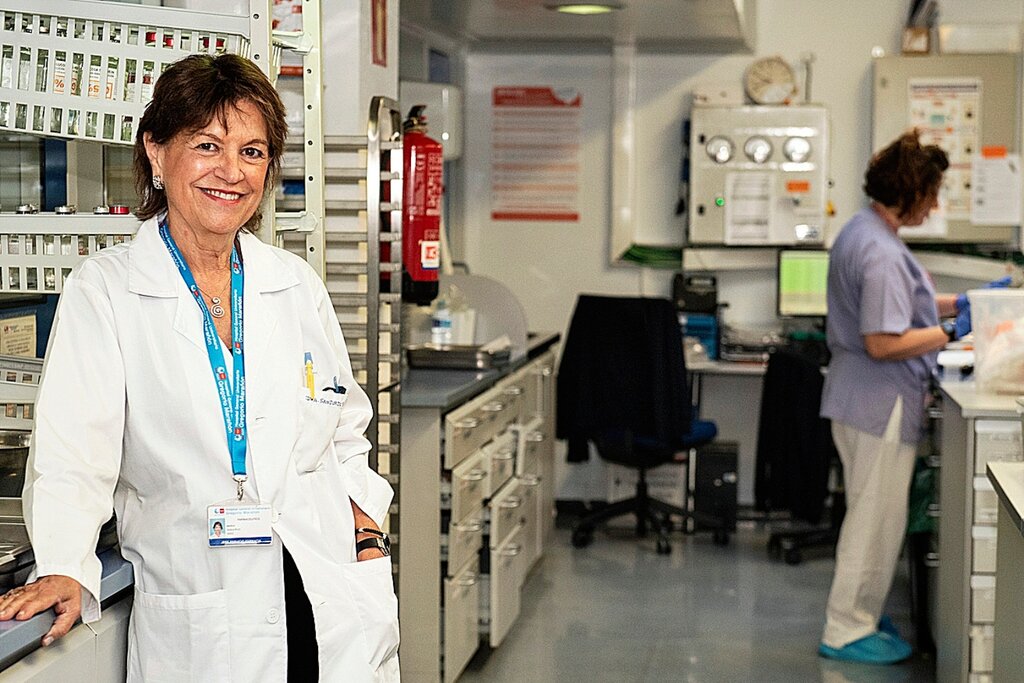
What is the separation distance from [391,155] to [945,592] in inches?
83.8

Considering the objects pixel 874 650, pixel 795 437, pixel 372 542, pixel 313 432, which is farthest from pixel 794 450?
pixel 313 432

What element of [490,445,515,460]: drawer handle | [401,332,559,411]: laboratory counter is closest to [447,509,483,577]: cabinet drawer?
[490,445,515,460]: drawer handle

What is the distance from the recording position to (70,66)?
7.49 ft

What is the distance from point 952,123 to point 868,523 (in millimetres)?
2772

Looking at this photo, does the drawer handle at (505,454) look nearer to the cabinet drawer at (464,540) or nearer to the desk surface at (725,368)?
the cabinet drawer at (464,540)

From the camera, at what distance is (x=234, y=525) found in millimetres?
1866

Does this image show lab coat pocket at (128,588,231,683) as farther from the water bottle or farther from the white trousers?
the water bottle

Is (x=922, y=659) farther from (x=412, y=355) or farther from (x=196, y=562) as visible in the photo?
(x=196, y=562)

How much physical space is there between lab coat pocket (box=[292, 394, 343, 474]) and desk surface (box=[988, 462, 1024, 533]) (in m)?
1.27

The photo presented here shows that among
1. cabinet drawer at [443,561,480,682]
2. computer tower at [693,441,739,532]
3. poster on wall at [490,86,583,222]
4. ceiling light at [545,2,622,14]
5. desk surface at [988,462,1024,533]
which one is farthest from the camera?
poster on wall at [490,86,583,222]

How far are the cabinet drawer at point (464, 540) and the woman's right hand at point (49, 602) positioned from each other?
208 centimetres

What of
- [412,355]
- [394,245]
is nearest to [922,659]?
[412,355]

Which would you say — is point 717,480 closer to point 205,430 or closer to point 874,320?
point 874,320

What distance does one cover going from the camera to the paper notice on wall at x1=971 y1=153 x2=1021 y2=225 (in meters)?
6.15
